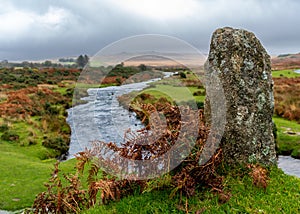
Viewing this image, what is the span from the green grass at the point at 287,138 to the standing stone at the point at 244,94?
13905 mm

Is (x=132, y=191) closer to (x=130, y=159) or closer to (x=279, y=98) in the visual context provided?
(x=130, y=159)

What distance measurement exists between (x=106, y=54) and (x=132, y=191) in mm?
3554

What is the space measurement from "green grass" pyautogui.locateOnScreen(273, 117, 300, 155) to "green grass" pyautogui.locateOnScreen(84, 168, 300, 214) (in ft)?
46.8

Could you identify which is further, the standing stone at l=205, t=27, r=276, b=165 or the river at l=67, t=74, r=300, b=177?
the river at l=67, t=74, r=300, b=177

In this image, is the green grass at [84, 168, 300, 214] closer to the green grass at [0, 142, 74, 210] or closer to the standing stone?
the standing stone

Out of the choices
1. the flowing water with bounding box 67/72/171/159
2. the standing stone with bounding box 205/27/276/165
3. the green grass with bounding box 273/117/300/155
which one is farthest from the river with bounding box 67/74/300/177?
the standing stone with bounding box 205/27/276/165

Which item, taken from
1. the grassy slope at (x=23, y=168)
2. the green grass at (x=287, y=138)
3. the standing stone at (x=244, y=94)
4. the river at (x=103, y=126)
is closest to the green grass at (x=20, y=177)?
the grassy slope at (x=23, y=168)

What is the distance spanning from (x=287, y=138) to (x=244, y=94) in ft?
52.0

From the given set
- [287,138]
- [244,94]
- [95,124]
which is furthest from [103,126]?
[244,94]

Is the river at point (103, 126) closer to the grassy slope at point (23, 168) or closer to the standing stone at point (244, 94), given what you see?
the grassy slope at point (23, 168)

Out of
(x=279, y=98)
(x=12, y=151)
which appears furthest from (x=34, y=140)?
(x=279, y=98)

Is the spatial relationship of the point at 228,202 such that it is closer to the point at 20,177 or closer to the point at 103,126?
the point at 20,177

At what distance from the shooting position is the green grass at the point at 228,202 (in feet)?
17.0

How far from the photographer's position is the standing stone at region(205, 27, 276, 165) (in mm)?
6082
